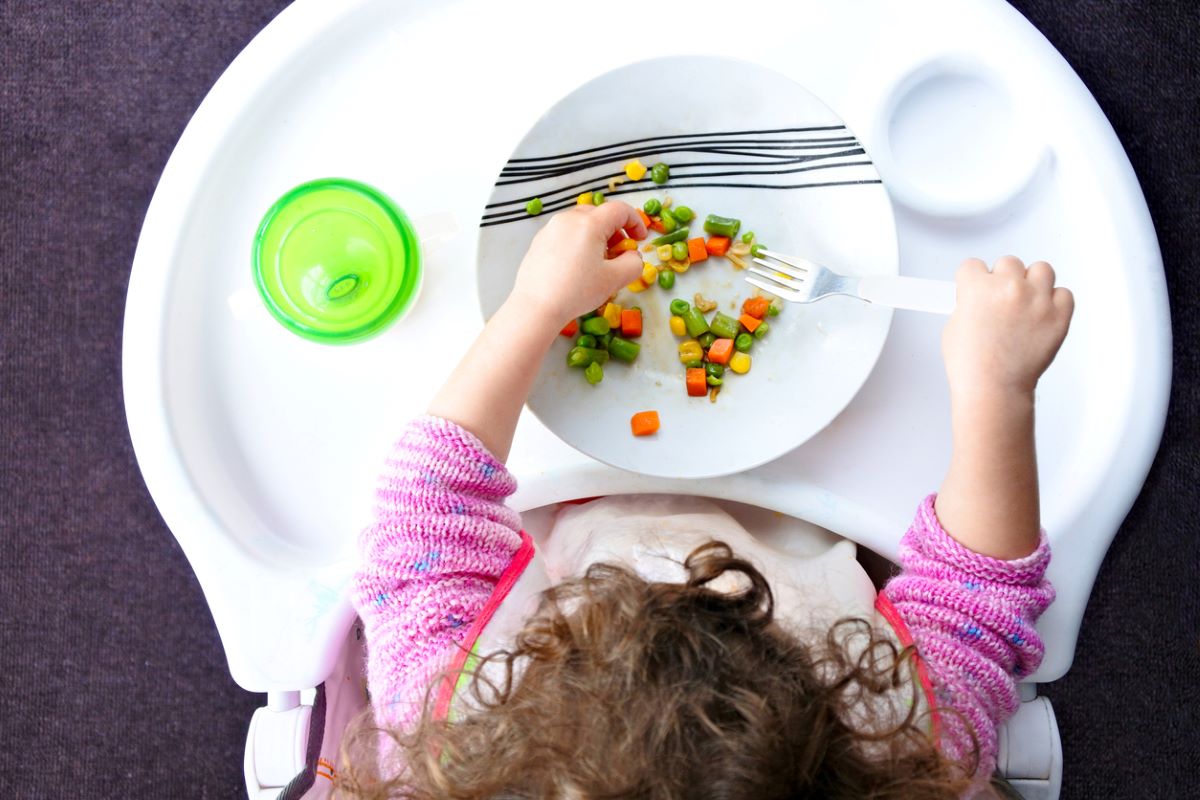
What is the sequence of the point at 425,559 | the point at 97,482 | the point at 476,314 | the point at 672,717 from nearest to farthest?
the point at 672,717
the point at 425,559
the point at 476,314
the point at 97,482

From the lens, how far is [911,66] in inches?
28.2

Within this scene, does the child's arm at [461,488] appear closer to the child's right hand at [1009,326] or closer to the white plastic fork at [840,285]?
the white plastic fork at [840,285]

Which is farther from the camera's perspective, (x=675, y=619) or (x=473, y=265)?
(x=473, y=265)

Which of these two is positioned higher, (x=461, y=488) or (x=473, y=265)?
(x=473, y=265)

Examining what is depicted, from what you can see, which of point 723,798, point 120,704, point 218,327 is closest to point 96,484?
point 120,704

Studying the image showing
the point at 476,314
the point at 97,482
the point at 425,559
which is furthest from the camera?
the point at 97,482

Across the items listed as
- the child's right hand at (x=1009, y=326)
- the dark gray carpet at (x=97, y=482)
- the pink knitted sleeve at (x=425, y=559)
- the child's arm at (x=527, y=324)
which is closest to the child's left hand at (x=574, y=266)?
the child's arm at (x=527, y=324)

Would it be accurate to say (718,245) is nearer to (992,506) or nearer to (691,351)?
(691,351)

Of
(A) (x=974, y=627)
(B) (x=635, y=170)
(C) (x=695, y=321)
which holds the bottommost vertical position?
(A) (x=974, y=627)

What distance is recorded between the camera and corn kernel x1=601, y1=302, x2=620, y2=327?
732 millimetres

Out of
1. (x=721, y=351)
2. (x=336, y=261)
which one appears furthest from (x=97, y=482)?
(x=721, y=351)

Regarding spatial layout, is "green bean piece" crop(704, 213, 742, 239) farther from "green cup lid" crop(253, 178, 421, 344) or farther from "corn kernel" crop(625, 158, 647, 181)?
"green cup lid" crop(253, 178, 421, 344)

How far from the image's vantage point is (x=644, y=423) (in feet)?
2.38

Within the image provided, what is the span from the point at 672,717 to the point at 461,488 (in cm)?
22
